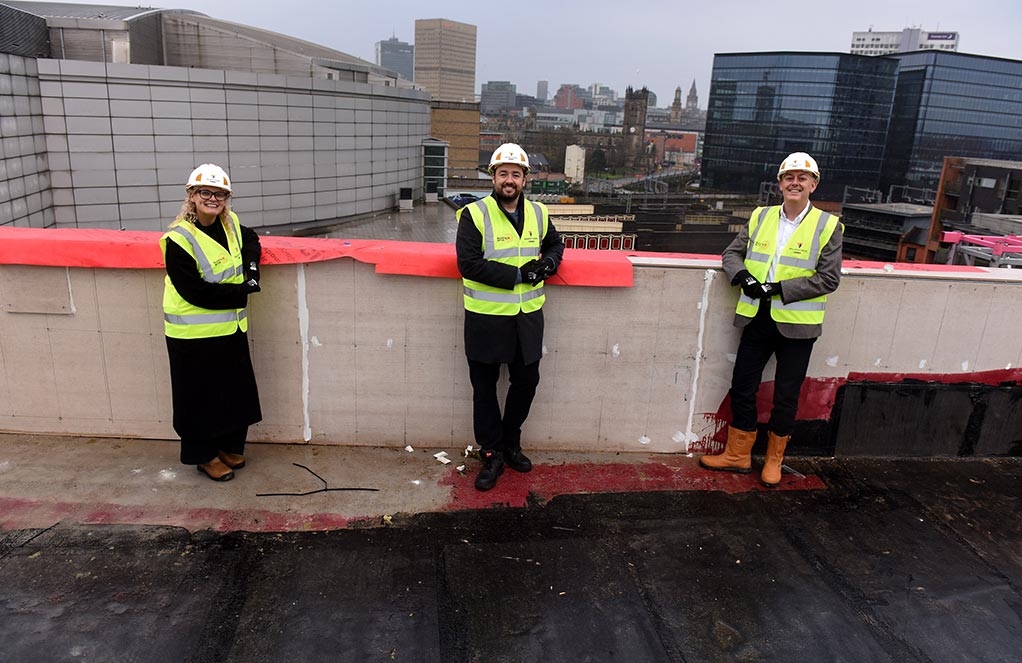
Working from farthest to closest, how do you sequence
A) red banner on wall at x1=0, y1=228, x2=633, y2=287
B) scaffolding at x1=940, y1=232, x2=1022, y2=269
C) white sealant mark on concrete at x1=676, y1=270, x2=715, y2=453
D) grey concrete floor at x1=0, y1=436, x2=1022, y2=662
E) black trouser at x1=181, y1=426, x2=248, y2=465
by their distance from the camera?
scaffolding at x1=940, y1=232, x2=1022, y2=269
white sealant mark on concrete at x1=676, y1=270, x2=715, y2=453
red banner on wall at x1=0, y1=228, x2=633, y2=287
black trouser at x1=181, y1=426, x2=248, y2=465
grey concrete floor at x1=0, y1=436, x2=1022, y2=662

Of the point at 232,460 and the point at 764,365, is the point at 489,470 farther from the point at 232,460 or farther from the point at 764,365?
the point at 764,365

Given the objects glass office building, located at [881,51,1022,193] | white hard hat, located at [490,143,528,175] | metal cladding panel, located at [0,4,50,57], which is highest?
glass office building, located at [881,51,1022,193]

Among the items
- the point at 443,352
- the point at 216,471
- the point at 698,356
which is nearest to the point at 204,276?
the point at 216,471

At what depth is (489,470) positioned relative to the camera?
4.07m

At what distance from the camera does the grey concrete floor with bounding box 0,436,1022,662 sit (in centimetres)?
278

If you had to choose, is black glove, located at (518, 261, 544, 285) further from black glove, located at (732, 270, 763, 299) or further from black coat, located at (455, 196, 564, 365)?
black glove, located at (732, 270, 763, 299)

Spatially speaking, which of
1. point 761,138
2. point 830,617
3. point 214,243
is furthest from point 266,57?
point 761,138

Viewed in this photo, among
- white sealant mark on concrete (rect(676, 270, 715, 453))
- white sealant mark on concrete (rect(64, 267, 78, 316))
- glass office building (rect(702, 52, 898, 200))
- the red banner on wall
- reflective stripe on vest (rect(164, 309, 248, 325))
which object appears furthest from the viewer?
glass office building (rect(702, 52, 898, 200))

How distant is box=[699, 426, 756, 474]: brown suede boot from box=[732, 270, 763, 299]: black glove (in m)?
0.95

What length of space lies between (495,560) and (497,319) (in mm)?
1328

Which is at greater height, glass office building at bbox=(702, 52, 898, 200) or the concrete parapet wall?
glass office building at bbox=(702, 52, 898, 200)

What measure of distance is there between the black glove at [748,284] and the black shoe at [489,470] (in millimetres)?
1789

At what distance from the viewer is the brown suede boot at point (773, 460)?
165 inches

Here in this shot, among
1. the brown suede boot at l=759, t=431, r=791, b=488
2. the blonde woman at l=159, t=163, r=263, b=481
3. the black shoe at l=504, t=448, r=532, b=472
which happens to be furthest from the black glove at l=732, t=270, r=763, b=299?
the blonde woman at l=159, t=163, r=263, b=481
